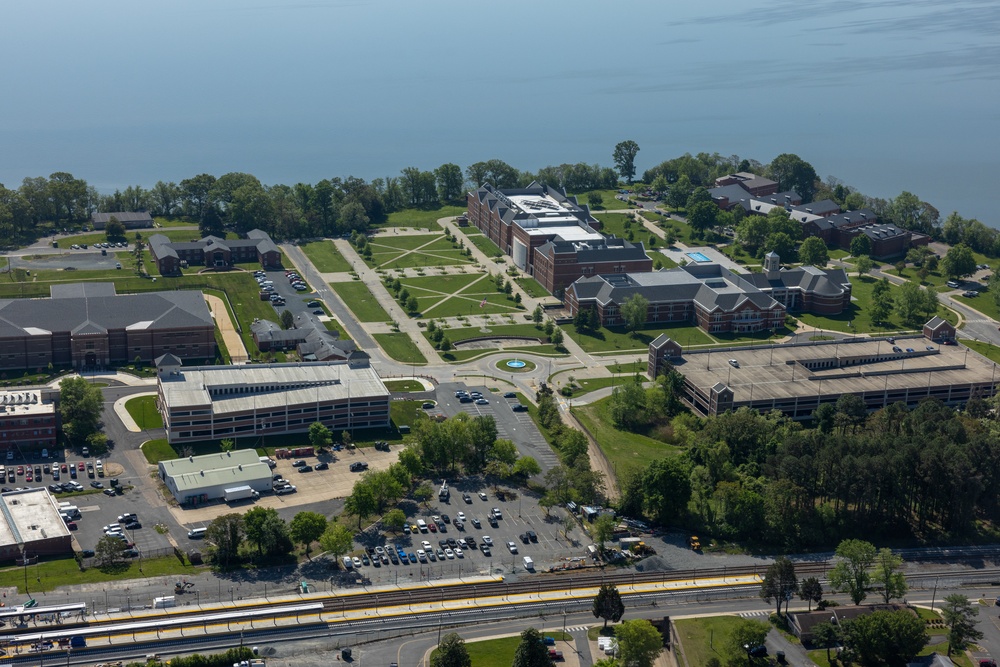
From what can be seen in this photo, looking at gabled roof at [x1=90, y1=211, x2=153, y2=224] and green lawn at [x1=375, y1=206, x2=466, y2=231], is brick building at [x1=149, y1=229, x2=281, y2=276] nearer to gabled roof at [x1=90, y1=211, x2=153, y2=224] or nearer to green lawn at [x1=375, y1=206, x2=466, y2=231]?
gabled roof at [x1=90, y1=211, x2=153, y2=224]

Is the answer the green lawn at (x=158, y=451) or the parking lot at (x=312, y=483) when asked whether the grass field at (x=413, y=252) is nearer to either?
the parking lot at (x=312, y=483)

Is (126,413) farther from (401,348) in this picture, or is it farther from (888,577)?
(888,577)

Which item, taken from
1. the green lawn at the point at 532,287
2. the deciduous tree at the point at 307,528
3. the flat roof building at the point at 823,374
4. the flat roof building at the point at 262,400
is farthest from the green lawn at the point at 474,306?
the deciduous tree at the point at 307,528

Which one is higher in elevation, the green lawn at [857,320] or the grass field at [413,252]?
the grass field at [413,252]

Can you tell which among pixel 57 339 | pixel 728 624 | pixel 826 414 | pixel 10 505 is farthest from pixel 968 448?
pixel 57 339

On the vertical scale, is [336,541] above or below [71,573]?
above

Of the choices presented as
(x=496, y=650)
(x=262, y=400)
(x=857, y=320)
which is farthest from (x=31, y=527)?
(x=857, y=320)

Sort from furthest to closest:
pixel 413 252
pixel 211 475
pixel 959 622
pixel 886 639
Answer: pixel 413 252
pixel 211 475
pixel 959 622
pixel 886 639
